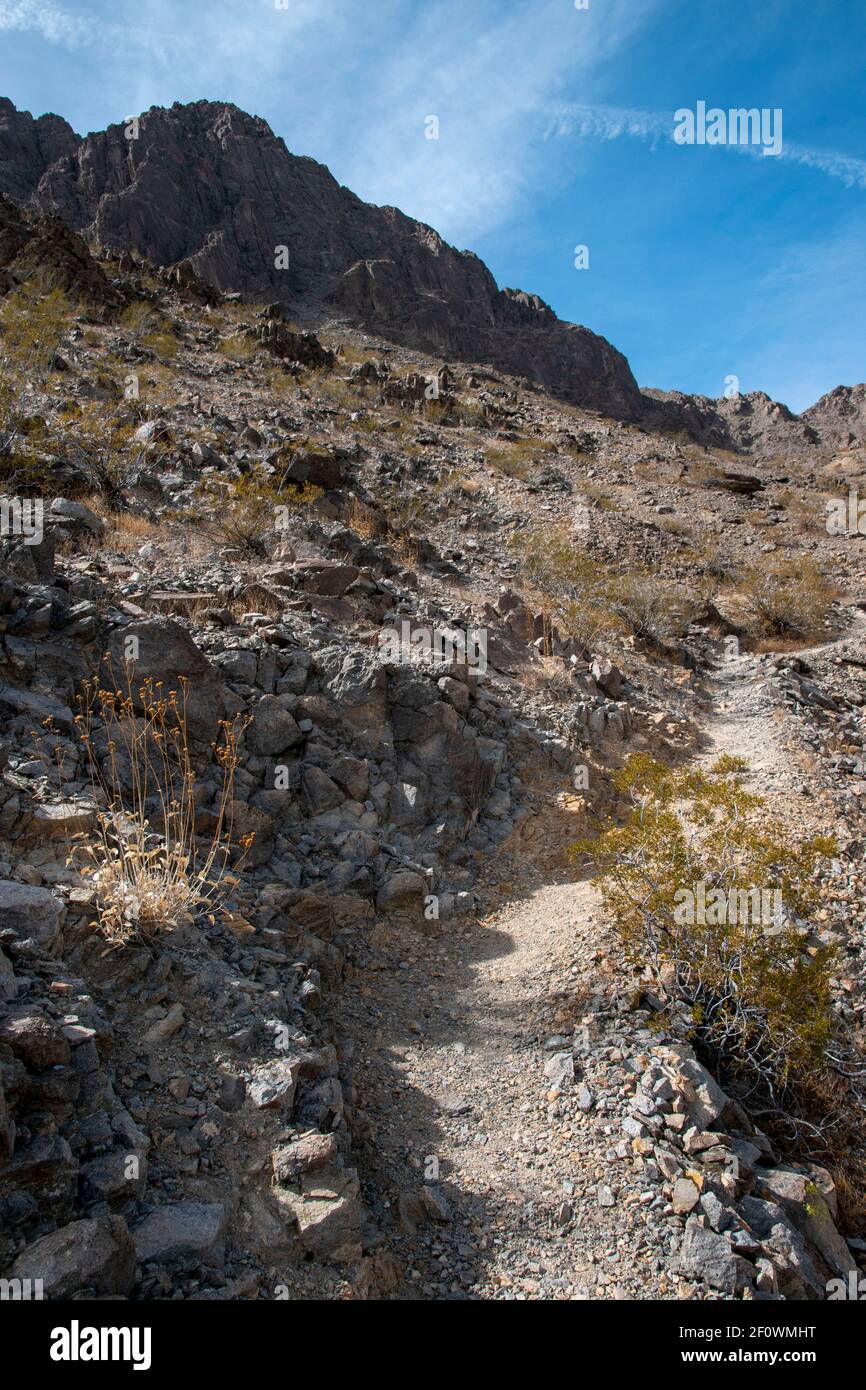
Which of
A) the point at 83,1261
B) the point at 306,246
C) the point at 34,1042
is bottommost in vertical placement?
the point at 83,1261

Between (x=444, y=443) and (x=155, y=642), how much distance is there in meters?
15.1

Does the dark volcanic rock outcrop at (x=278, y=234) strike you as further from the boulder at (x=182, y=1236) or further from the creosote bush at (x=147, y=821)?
the boulder at (x=182, y=1236)

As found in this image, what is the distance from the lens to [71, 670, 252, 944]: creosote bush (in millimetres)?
3414

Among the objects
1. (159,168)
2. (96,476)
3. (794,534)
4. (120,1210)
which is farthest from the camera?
(159,168)

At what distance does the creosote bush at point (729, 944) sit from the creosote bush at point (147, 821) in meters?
2.46

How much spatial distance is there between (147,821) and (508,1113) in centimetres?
272

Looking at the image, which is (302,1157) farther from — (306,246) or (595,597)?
(306,246)

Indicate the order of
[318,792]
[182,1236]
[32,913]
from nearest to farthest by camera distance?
[182,1236], [32,913], [318,792]

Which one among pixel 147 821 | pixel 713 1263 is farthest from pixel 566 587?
pixel 713 1263

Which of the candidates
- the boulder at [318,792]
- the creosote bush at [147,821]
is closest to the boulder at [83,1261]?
the creosote bush at [147,821]

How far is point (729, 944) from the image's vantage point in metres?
4.01

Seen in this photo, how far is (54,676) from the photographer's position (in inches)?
195

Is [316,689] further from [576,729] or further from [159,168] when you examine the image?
[159,168]
